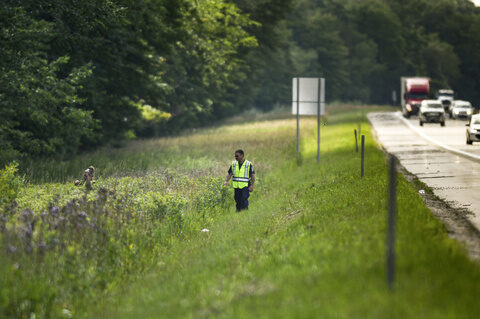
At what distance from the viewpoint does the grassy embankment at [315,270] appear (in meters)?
6.32

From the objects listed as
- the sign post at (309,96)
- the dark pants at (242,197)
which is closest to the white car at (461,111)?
the sign post at (309,96)

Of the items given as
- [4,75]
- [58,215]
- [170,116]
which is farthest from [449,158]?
[170,116]

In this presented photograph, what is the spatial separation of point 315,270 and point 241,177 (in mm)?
7085

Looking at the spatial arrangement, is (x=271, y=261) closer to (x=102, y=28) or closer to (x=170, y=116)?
(x=102, y=28)

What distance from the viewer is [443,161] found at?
79.0ft

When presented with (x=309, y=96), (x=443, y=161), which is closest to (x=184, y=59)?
(x=309, y=96)

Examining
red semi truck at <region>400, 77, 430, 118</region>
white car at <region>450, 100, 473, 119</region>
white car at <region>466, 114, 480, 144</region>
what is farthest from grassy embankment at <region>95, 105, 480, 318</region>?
white car at <region>450, 100, 473, 119</region>

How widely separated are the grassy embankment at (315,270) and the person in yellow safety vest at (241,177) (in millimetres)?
1101

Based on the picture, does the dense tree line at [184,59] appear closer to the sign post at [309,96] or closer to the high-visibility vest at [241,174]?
the sign post at [309,96]

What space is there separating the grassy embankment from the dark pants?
1.11 m

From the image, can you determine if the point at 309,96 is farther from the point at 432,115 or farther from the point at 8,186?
the point at 432,115

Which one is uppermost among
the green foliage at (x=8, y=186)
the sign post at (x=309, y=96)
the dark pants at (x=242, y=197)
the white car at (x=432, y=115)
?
the sign post at (x=309, y=96)

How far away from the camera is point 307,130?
143 feet

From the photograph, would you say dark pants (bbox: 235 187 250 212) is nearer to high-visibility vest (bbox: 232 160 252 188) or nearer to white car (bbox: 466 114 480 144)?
high-visibility vest (bbox: 232 160 252 188)
